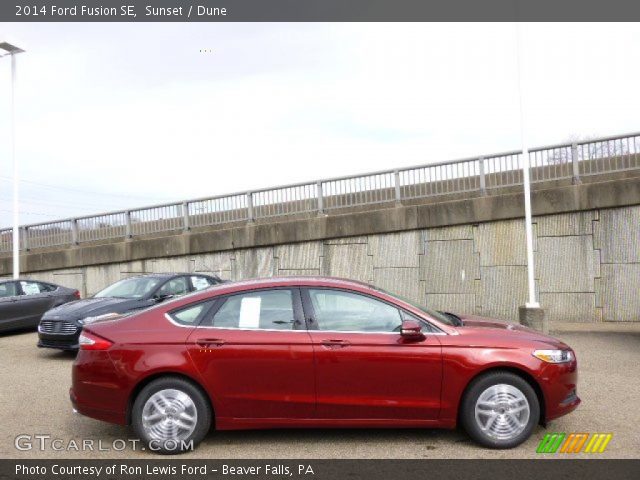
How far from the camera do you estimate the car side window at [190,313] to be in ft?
17.5

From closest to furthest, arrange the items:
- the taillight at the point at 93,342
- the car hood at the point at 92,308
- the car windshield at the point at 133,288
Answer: the taillight at the point at 93,342, the car hood at the point at 92,308, the car windshield at the point at 133,288

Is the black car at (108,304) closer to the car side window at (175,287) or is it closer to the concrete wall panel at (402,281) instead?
the car side window at (175,287)

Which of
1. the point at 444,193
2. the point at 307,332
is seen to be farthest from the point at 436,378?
the point at 444,193

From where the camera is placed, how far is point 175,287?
1158 centimetres

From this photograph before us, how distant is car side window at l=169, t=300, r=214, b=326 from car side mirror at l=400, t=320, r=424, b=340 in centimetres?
166

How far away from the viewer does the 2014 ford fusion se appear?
509 centimetres

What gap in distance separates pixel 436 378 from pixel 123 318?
2768 mm

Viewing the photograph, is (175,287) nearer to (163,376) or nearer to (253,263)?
(253,263)

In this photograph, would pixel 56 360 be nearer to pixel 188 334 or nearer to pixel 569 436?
pixel 188 334

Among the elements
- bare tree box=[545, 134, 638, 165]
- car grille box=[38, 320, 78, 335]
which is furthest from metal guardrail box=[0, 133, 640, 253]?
A: car grille box=[38, 320, 78, 335]

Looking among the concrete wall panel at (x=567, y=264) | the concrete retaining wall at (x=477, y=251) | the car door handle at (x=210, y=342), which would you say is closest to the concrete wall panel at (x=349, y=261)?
the concrete retaining wall at (x=477, y=251)

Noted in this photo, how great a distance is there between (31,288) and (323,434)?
422 inches

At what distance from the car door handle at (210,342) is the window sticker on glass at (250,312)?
0.22 m

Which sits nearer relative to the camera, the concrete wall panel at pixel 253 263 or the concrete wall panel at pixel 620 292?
the concrete wall panel at pixel 620 292
